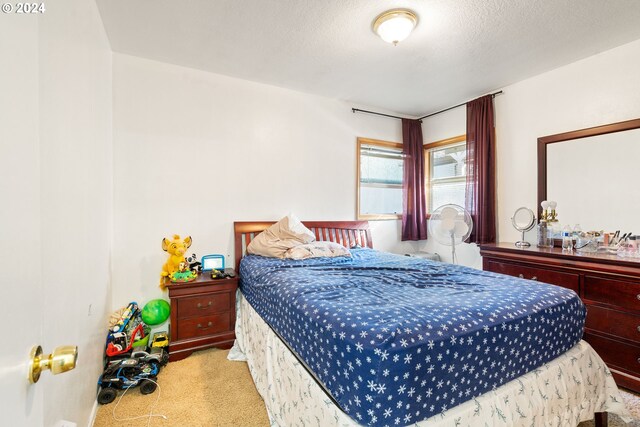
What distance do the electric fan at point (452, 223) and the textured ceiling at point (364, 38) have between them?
Answer: 1478 millimetres

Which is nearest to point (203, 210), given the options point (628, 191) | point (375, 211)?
point (375, 211)

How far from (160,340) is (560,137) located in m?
4.31

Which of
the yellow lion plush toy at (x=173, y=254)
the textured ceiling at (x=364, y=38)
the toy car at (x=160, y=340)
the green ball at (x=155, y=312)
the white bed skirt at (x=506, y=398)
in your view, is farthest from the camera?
the yellow lion plush toy at (x=173, y=254)

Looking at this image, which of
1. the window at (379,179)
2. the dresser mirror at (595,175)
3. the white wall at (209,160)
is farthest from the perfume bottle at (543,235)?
the white wall at (209,160)

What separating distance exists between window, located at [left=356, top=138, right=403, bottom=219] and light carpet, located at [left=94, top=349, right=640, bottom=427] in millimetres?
2549

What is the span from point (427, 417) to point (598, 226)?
280 centimetres

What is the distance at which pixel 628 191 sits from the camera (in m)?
2.51

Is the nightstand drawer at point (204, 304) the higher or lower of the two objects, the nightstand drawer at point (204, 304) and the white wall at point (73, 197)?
the lower

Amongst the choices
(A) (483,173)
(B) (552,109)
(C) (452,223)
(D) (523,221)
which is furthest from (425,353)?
(B) (552,109)

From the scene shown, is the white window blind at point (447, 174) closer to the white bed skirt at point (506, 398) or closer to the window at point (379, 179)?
the window at point (379, 179)

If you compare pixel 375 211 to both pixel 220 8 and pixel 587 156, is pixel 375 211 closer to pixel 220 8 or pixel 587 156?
pixel 587 156

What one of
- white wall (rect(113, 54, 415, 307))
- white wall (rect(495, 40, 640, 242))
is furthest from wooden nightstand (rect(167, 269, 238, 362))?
white wall (rect(495, 40, 640, 242))

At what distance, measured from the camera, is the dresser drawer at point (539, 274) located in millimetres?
2320

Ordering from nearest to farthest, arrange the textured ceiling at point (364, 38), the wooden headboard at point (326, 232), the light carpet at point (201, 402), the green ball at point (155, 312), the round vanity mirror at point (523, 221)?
1. the light carpet at point (201, 402)
2. the textured ceiling at point (364, 38)
3. the green ball at point (155, 312)
4. the round vanity mirror at point (523, 221)
5. the wooden headboard at point (326, 232)
